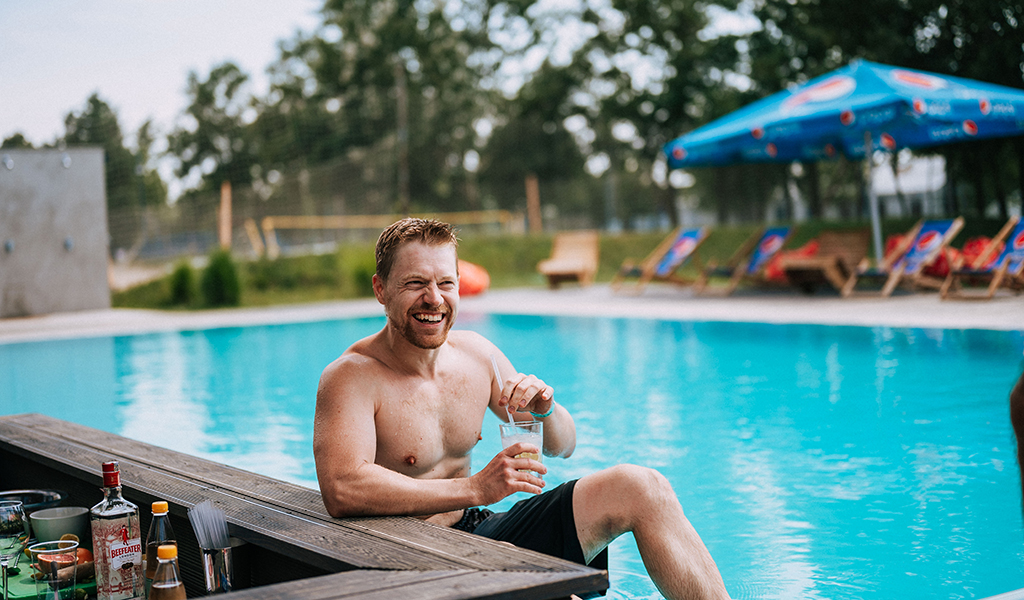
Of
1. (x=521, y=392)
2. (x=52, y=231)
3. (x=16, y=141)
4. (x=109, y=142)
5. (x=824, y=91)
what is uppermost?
(x=109, y=142)

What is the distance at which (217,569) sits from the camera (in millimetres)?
1856

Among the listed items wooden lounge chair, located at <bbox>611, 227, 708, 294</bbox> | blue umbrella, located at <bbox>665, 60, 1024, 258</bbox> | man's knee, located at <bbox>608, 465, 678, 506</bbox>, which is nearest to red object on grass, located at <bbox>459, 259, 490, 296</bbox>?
wooden lounge chair, located at <bbox>611, 227, 708, 294</bbox>

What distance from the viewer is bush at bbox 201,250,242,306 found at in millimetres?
14664

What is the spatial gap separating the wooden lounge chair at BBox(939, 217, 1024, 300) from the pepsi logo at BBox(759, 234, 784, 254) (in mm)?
2266

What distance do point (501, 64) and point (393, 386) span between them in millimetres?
26602

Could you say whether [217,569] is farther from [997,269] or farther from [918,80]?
[918,80]

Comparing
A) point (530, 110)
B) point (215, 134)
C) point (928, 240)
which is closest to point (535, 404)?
point (928, 240)

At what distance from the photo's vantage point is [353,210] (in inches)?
770

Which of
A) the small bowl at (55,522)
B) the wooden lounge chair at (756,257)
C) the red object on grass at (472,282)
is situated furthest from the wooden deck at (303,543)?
the red object on grass at (472,282)

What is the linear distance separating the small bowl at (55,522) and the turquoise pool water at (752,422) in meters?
1.59

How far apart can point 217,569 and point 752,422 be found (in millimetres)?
3898

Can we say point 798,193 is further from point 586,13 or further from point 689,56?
point 586,13

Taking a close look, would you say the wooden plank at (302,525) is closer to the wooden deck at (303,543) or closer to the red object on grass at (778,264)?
the wooden deck at (303,543)

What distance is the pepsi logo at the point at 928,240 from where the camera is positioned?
33.2 feet
